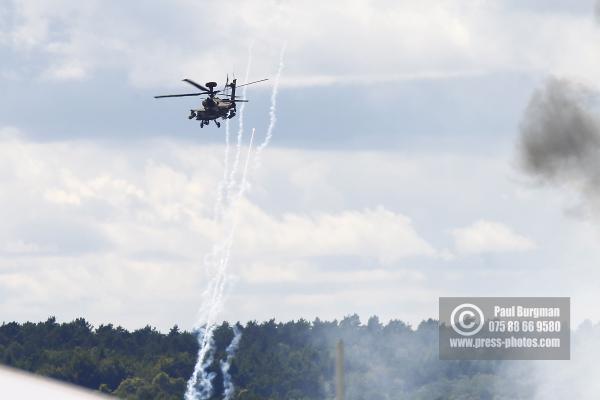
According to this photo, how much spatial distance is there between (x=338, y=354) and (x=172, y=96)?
7593 centimetres

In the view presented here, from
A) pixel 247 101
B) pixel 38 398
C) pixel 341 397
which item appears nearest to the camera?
pixel 38 398

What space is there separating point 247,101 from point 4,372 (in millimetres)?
86345

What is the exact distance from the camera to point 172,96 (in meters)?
161

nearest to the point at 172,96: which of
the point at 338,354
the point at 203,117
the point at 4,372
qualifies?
the point at 203,117

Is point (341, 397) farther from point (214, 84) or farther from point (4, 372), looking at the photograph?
point (214, 84)

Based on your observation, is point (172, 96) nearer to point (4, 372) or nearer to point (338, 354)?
point (338, 354)

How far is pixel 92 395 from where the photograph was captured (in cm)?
7362

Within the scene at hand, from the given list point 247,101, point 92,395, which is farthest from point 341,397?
point 247,101

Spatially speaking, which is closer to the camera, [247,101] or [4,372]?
[4,372]

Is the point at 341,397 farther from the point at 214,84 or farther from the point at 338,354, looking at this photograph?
the point at 214,84

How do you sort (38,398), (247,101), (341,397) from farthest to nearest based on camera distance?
(247,101) < (341,397) < (38,398)

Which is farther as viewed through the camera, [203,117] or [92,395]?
[203,117]

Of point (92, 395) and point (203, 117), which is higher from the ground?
point (203, 117)

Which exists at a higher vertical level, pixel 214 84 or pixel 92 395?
pixel 214 84
